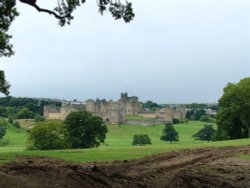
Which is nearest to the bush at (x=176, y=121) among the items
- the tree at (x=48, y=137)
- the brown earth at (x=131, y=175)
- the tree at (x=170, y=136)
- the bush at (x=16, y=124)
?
the tree at (x=170, y=136)

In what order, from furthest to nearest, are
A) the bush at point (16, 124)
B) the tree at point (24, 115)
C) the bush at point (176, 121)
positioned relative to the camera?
the bush at point (176, 121)
the tree at point (24, 115)
the bush at point (16, 124)

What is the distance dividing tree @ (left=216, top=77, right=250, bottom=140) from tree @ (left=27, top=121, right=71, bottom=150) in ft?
86.8

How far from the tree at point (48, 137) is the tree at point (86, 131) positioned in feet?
5.07

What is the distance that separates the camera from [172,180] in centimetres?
1675

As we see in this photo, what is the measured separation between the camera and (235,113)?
7138cm

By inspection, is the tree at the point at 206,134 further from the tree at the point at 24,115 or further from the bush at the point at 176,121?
the tree at the point at 24,115

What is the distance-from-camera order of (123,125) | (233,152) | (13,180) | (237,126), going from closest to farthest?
(13,180) → (233,152) → (237,126) → (123,125)

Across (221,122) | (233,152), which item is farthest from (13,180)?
(221,122)

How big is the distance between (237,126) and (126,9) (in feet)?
193

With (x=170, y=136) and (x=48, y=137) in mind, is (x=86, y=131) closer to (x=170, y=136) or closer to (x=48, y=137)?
(x=48, y=137)

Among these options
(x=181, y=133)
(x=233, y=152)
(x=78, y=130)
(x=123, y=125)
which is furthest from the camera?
(x=123, y=125)

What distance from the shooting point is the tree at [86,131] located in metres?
81.2

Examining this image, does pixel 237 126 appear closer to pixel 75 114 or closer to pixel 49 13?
pixel 75 114

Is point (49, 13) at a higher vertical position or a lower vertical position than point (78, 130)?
higher
